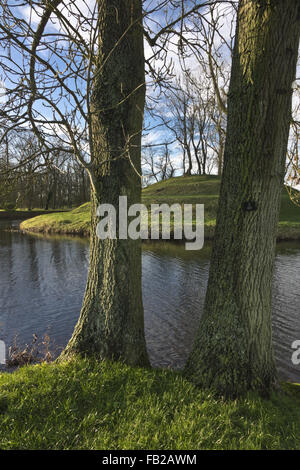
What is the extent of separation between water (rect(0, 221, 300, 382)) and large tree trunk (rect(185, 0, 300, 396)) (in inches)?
122

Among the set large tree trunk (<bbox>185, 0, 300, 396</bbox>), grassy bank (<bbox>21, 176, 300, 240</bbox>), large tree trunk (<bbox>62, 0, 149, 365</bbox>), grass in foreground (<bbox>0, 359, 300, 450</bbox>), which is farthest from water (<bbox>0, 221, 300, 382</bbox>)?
grassy bank (<bbox>21, 176, 300, 240</bbox>)

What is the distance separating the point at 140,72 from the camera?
395 cm

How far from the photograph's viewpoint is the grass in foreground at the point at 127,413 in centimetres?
254

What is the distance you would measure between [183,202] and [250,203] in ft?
89.7

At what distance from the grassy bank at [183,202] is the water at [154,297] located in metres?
5.10

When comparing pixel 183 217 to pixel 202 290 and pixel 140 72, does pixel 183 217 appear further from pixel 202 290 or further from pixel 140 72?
pixel 140 72

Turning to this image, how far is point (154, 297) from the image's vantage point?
10.4m

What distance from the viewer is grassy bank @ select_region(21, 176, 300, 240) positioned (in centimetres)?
2325

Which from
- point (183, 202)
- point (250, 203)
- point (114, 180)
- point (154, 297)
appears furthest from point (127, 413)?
point (183, 202)

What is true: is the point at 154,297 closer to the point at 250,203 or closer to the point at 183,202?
the point at 250,203

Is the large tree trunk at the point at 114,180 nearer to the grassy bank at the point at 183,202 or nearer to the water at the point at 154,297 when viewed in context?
the water at the point at 154,297

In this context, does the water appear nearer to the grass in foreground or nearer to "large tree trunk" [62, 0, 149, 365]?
"large tree trunk" [62, 0, 149, 365]
